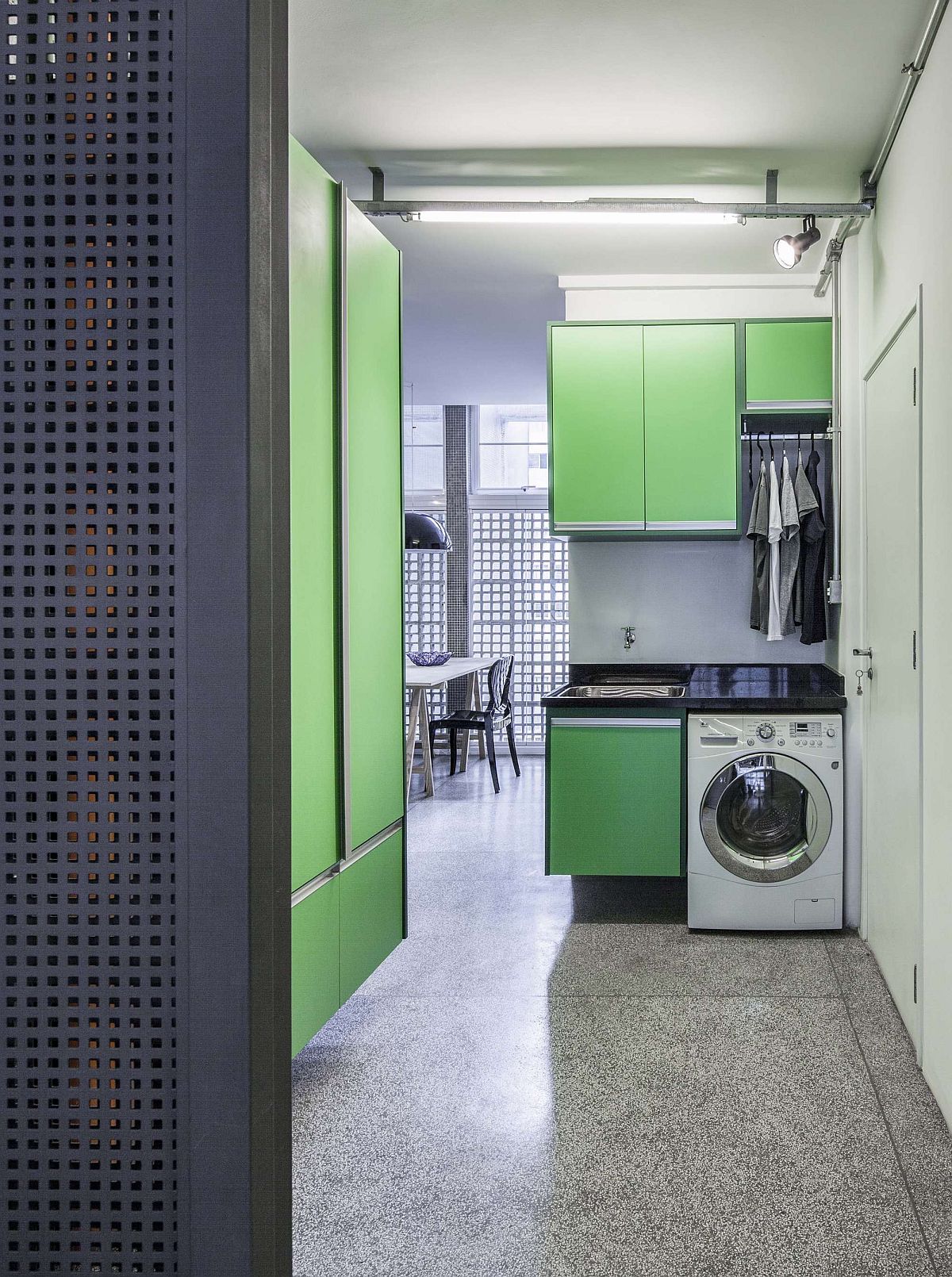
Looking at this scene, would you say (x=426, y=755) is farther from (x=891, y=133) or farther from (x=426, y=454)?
(x=891, y=133)

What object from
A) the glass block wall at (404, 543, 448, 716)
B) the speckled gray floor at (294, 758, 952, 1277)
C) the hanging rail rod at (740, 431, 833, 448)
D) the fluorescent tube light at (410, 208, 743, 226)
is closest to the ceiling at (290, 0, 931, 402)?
the fluorescent tube light at (410, 208, 743, 226)

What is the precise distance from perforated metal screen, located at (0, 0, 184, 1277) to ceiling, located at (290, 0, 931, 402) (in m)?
1.98

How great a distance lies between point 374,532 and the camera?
277 centimetres

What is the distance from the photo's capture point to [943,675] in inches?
94.4

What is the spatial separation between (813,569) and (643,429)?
0.95 meters

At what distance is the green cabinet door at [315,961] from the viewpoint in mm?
2260

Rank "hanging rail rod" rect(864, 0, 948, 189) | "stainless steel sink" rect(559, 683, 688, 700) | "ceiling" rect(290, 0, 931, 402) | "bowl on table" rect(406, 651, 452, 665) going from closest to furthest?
"hanging rail rod" rect(864, 0, 948, 189), "ceiling" rect(290, 0, 931, 402), "stainless steel sink" rect(559, 683, 688, 700), "bowl on table" rect(406, 651, 452, 665)

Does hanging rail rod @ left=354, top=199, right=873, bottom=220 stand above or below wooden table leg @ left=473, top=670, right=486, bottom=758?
above

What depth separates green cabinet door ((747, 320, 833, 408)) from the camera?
13.5 feet

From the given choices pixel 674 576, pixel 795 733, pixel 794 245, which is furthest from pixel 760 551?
pixel 794 245

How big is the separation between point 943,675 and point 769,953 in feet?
5.15

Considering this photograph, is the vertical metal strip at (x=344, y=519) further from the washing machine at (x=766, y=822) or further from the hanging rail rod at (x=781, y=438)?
the hanging rail rod at (x=781, y=438)

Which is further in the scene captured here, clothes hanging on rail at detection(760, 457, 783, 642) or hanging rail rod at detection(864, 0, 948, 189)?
clothes hanging on rail at detection(760, 457, 783, 642)

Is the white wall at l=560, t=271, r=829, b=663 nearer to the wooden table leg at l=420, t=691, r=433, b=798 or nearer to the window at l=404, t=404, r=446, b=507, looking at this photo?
the wooden table leg at l=420, t=691, r=433, b=798
